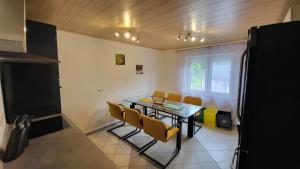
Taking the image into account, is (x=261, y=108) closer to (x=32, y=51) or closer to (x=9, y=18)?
(x=9, y=18)

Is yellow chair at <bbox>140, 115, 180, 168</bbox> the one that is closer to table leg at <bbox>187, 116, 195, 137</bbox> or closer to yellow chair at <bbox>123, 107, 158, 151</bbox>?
yellow chair at <bbox>123, 107, 158, 151</bbox>

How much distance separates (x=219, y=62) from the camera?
3682 mm

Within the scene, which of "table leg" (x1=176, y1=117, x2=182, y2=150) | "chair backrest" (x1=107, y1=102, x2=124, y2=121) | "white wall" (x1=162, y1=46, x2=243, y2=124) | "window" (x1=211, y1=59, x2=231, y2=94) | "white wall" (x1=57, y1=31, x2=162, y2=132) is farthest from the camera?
"white wall" (x1=162, y1=46, x2=243, y2=124)

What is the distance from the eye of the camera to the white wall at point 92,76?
268 centimetres

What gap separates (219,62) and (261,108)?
3041 mm

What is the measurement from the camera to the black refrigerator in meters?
0.86

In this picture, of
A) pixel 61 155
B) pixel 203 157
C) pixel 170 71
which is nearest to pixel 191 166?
pixel 203 157

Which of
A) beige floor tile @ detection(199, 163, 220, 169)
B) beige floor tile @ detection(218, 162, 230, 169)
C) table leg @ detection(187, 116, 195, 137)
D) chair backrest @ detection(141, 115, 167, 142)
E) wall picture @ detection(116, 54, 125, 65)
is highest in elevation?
wall picture @ detection(116, 54, 125, 65)

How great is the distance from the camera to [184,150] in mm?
2570

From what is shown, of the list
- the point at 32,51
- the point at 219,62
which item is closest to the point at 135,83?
the point at 219,62

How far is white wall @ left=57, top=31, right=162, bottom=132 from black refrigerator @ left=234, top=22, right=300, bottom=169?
9.43ft

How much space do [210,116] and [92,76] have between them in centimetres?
317

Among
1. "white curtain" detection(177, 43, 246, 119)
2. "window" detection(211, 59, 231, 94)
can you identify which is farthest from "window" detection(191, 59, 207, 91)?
"window" detection(211, 59, 231, 94)

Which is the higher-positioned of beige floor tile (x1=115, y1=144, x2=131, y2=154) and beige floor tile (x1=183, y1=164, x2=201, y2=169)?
beige floor tile (x1=115, y1=144, x2=131, y2=154)
